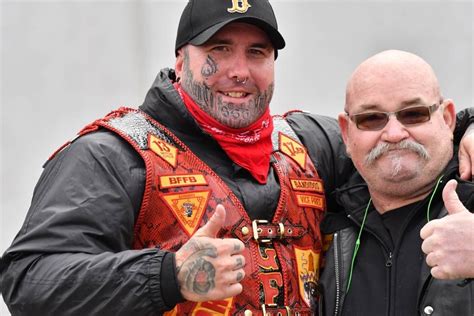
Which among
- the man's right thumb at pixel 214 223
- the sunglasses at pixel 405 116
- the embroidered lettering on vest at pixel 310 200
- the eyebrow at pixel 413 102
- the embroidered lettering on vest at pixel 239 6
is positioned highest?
the embroidered lettering on vest at pixel 239 6

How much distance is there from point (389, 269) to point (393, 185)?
0.34m

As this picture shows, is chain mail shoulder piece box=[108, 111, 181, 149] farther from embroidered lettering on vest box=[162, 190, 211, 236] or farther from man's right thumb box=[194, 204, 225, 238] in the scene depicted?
man's right thumb box=[194, 204, 225, 238]

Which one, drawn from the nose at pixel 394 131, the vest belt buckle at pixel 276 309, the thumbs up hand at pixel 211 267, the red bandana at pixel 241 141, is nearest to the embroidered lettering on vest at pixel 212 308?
the vest belt buckle at pixel 276 309

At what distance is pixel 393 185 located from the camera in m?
3.71

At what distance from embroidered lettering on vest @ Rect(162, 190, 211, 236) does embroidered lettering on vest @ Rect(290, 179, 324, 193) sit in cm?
47

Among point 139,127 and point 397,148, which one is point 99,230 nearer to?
point 139,127

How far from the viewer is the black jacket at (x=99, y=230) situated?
3.25 m

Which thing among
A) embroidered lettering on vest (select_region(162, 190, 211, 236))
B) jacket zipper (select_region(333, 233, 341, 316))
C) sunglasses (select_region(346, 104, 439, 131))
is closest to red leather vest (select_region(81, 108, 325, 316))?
embroidered lettering on vest (select_region(162, 190, 211, 236))

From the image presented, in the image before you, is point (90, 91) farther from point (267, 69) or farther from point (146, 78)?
point (267, 69)

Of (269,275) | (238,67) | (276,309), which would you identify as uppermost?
(238,67)

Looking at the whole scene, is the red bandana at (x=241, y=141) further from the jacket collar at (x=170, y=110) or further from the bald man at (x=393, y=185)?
the bald man at (x=393, y=185)

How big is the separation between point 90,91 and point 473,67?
251 centimetres

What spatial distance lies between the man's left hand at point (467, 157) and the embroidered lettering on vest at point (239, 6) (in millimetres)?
1051

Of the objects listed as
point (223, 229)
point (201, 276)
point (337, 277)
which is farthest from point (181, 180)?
point (337, 277)
